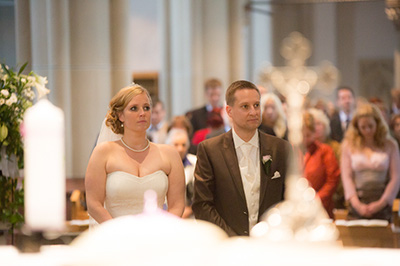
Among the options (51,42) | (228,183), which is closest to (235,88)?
(228,183)

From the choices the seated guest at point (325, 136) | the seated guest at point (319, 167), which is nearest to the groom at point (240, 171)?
the seated guest at point (319, 167)

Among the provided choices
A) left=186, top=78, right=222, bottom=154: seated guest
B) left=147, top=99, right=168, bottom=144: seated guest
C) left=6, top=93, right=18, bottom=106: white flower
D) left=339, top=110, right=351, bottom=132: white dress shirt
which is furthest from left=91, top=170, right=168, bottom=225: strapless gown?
left=339, top=110, right=351, bottom=132: white dress shirt

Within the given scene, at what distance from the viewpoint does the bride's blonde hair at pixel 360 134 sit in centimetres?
709

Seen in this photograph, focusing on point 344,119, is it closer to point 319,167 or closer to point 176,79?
point 319,167

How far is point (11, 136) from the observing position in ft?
20.2

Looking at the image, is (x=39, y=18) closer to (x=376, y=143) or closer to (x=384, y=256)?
(x=376, y=143)

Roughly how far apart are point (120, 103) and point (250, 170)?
94cm

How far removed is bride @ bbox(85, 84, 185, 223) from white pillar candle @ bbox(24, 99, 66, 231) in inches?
105

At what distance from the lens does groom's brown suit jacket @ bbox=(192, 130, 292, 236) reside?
4445mm

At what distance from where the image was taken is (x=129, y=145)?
4.64m

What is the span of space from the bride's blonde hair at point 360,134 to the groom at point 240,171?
2732mm

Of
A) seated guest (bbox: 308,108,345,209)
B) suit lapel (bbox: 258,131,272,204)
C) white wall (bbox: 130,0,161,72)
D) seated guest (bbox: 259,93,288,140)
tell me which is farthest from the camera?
white wall (bbox: 130,0,161,72)

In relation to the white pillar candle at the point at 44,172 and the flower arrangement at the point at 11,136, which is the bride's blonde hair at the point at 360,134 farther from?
the white pillar candle at the point at 44,172

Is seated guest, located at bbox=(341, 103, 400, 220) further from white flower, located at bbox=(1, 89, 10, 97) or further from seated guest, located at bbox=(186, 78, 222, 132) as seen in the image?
white flower, located at bbox=(1, 89, 10, 97)
